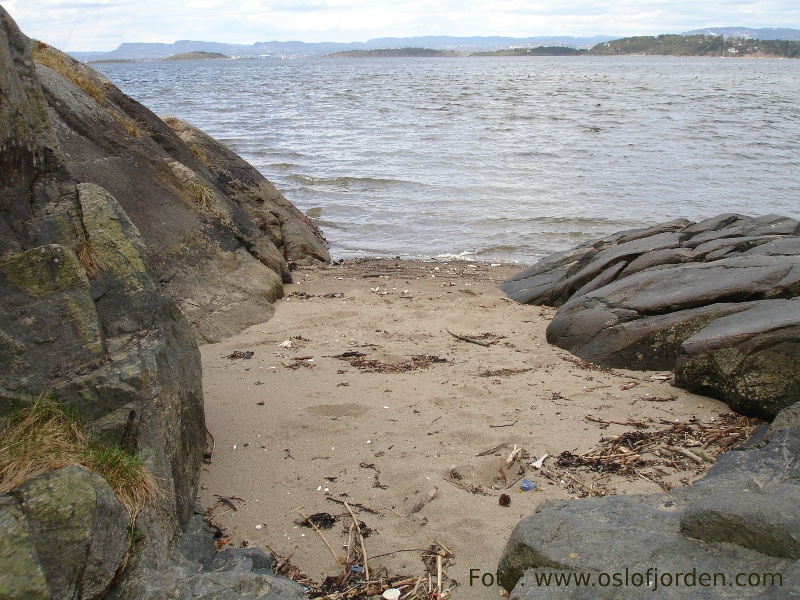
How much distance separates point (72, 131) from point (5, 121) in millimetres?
3682

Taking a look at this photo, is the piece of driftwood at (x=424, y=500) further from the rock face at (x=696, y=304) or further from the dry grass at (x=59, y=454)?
the rock face at (x=696, y=304)

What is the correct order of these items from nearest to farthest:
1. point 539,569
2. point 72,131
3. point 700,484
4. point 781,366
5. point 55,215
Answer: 1. point 539,569
2. point 700,484
3. point 55,215
4. point 781,366
5. point 72,131

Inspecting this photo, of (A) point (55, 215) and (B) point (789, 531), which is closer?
(B) point (789, 531)

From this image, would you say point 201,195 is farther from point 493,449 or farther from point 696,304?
point 696,304

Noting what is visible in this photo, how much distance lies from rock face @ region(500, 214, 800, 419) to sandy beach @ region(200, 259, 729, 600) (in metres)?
0.25

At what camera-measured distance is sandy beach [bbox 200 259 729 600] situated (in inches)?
160

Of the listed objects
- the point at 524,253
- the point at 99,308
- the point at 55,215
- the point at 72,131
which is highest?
the point at 72,131

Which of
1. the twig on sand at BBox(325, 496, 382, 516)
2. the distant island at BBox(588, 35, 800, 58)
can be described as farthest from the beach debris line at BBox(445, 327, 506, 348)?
the distant island at BBox(588, 35, 800, 58)

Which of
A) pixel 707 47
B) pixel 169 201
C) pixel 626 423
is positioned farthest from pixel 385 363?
pixel 707 47

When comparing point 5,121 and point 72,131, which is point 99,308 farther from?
point 72,131

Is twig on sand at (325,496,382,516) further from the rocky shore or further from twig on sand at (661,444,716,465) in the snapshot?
twig on sand at (661,444,716,465)

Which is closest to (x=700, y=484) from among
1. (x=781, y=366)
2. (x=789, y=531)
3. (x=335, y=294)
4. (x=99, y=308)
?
(x=789, y=531)

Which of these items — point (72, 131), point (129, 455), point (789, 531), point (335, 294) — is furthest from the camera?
point (335, 294)

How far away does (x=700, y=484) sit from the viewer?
3729 mm
